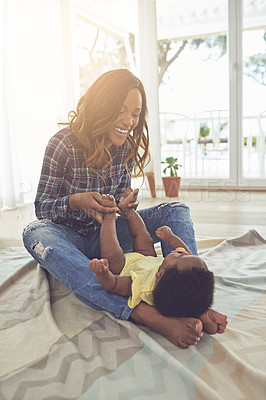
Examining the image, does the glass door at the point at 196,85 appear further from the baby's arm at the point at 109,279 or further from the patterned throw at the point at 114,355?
the baby's arm at the point at 109,279

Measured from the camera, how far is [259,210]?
9.19 ft

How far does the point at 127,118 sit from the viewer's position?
1.32m

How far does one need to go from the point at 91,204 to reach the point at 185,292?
42 centimetres

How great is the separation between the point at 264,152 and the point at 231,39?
43.3 inches

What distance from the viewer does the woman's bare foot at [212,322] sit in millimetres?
988

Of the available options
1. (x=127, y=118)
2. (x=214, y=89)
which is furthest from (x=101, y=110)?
(x=214, y=89)

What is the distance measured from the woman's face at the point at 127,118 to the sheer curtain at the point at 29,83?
1809 mm

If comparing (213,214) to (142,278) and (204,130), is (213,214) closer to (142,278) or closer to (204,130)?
(204,130)

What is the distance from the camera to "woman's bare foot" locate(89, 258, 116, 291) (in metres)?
0.99

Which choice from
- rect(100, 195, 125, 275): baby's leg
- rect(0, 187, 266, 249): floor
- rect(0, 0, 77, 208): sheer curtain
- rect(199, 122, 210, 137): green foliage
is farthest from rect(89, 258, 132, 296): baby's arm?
rect(199, 122, 210, 137): green foliage

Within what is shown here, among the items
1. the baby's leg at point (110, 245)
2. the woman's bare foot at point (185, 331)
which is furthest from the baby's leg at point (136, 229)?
the woman's bare foot at point (185, 331)

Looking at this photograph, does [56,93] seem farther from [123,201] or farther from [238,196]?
Answer: [123,201]

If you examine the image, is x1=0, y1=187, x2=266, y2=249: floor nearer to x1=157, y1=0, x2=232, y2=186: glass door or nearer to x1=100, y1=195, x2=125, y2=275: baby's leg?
x1=157, y1=0, x2=232, y2=186: glass door

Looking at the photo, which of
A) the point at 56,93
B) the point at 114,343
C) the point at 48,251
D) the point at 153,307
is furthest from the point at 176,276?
the point at 56,93
